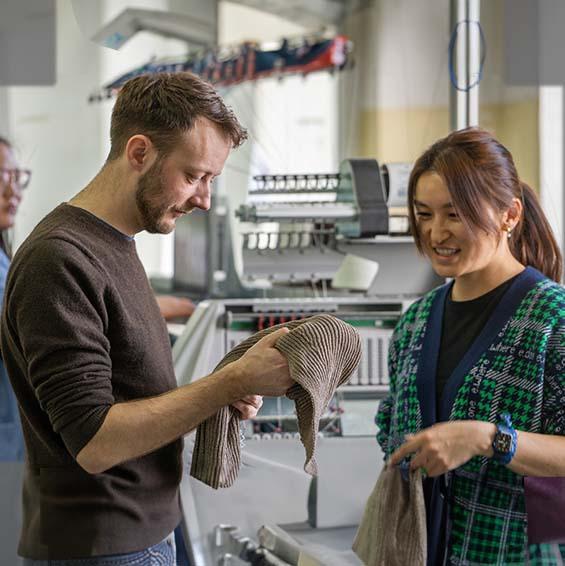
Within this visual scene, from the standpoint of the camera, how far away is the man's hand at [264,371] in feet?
3.70

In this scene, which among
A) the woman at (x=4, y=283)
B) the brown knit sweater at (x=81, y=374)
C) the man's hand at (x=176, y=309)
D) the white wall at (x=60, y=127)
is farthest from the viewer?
the white wall at (x=60, y=127)

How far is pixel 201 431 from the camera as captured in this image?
127 centimetres

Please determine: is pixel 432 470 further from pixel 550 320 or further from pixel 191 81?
pixel 191 81

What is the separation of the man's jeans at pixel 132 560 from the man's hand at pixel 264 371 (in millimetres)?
284

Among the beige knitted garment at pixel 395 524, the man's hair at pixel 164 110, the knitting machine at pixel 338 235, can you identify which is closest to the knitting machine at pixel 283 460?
the knitting machine at pixel 338 235

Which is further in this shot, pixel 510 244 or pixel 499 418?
pixel 510 244

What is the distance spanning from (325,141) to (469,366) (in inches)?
114

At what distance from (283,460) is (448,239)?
3.19ft

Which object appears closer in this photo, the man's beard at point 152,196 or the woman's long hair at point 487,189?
the man's beard at point 152,196

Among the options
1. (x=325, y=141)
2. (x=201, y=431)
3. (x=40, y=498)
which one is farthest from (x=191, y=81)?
(x=325, y=141)

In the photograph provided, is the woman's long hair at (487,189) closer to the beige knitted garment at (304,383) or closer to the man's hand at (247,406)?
the beige knitted garment at (304,383)

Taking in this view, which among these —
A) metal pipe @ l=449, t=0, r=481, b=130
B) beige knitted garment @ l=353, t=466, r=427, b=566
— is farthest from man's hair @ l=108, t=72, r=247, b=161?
metal pipe @ l=449, t=0, r=481, b=130

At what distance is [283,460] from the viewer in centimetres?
222

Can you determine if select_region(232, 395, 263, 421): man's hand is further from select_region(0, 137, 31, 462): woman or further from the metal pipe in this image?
the metal pipe
